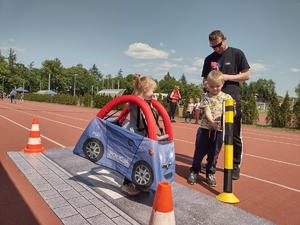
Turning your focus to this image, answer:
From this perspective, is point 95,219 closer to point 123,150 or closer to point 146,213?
point 146,213

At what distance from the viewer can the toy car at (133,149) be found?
2854mm

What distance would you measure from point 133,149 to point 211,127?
4.97ft

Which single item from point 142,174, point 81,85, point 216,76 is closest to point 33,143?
point 142,174

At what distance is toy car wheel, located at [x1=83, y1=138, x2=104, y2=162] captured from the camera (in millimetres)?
3295

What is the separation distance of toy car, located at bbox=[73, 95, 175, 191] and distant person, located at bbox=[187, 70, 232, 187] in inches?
30.7

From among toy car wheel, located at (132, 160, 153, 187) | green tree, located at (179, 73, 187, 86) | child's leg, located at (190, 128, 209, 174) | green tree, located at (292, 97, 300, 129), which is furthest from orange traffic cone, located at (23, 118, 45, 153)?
green tree, located at (179, 73, 187, 86)

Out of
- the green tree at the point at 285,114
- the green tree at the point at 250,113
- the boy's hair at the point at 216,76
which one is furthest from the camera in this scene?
the green tree at the point at 250,113

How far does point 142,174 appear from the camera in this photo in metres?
2.91

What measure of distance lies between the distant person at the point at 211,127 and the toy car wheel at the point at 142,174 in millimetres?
1394

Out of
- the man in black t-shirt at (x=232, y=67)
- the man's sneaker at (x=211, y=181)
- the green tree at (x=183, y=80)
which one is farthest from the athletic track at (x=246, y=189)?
the green tree at (x=183, y=80)

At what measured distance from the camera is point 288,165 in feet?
18.6

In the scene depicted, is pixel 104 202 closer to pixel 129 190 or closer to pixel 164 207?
pixel 129 190

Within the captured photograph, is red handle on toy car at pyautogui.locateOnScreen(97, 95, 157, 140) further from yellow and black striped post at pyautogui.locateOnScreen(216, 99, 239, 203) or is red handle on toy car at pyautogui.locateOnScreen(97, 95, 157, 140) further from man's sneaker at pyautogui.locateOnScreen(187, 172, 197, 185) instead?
man's sneaker at pyautogui.locateOnScreen(187, 172, 197, 185)

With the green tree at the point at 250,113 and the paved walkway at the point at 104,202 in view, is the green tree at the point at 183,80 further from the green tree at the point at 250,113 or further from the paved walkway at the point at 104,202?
the paved walkway at the point at 104,202
